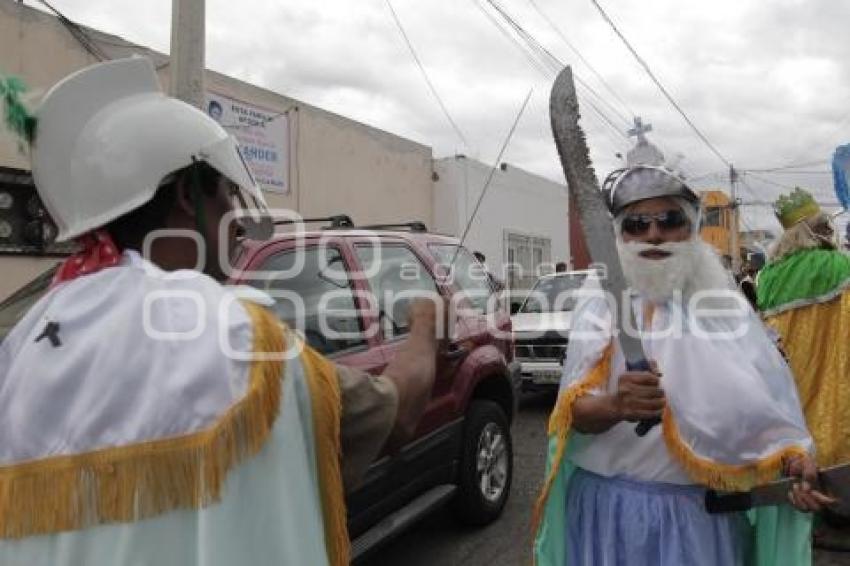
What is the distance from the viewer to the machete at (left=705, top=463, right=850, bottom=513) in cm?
184

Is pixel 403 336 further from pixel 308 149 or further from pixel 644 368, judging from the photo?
pixel 308 149

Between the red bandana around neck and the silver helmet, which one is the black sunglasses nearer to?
the silver helmet

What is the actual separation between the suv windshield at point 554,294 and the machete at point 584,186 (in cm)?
787

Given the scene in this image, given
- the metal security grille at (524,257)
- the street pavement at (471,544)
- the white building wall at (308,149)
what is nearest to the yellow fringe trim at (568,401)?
the street pavement at (471,544)

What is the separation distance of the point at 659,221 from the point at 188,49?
15.7 ft

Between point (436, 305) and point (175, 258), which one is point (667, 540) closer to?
point (436, 305)

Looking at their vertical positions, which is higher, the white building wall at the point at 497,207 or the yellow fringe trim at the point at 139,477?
the white building wall at the point at 497,207

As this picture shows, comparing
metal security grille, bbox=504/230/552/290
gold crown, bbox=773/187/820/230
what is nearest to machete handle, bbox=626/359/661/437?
gold crown, bbox=773/187/820/230

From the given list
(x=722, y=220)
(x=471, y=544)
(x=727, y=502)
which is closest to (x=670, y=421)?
(x=727, y=502)

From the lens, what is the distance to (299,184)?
11.5 m

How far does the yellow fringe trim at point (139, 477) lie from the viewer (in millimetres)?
1179

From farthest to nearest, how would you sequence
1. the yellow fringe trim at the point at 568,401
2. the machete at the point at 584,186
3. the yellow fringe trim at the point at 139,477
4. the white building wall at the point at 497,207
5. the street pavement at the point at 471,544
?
1. the white building wall at the point at 497,207
2. the street pavement at the point at 471,544
3. the yellow fringe trim at the point at 568,401
4. the machete at the point at 584,186
5. the yellow fringe trim at the point at 139,477

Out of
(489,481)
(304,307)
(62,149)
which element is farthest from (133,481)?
(489,481)

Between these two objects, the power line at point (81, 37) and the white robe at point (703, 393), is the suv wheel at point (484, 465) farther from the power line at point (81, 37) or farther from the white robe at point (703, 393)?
the power line at point (81, 37)
